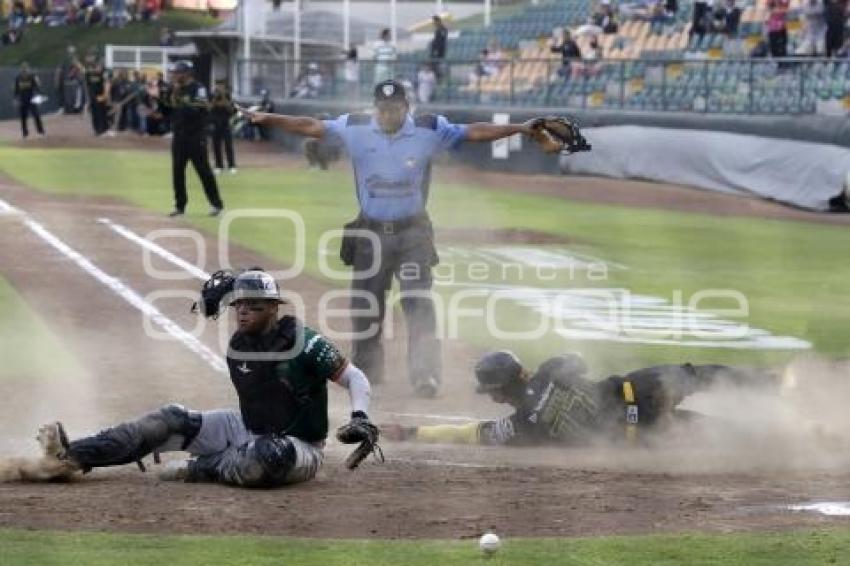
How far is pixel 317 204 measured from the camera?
27.1 metres

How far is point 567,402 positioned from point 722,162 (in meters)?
19.2

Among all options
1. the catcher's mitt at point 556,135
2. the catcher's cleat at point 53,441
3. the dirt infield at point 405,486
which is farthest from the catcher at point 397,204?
the catcher's cleat at point 53,441

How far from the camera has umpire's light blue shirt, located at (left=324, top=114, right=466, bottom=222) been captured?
38.8 feet

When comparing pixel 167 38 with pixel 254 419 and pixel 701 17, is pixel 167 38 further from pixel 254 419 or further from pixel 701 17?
pixel 254 419

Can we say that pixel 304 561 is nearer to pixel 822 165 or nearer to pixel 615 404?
pixel 615 404

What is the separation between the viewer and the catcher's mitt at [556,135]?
10875 mm

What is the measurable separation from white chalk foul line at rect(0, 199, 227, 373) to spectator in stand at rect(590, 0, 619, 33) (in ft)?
55.7

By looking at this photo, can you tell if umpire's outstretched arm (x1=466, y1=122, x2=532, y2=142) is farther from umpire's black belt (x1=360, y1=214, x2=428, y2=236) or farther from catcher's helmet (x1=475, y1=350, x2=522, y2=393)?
catcher's helmet (x1=475, y1=350, x2=522, y2=393)

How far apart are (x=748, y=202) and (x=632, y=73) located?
19.0ft

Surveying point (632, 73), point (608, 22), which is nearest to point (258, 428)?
point (632, 73)

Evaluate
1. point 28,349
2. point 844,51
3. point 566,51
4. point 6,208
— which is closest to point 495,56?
point 566,51

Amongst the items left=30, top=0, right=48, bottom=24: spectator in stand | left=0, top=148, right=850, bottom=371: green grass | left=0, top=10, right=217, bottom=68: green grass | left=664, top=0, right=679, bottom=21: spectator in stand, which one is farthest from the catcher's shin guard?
left=30, top=0, right=48, bottom=24: spectator in stand

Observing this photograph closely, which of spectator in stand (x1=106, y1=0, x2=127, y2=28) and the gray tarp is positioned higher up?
spectator in stand (x1=106, y1=0, x2=127, y2=28)

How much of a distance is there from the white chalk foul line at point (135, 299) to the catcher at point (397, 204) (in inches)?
58.5
